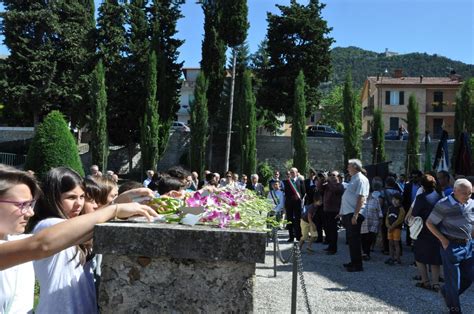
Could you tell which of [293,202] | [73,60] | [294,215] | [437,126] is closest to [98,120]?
[73,60]

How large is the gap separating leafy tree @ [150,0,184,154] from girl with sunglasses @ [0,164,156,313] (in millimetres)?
36276

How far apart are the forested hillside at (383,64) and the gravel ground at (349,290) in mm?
133989

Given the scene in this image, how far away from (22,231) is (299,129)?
3690 centimetres

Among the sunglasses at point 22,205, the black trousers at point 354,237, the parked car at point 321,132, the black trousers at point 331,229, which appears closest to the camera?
the sunglasses at point 22,205

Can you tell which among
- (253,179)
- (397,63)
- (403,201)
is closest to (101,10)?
(253,179)

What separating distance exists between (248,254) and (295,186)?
11.5 metres

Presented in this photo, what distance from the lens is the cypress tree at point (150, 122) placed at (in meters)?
36.3

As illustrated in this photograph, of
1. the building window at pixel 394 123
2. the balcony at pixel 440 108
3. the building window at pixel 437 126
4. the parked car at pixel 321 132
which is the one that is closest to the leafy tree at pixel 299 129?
the parked car at pixel 321 132

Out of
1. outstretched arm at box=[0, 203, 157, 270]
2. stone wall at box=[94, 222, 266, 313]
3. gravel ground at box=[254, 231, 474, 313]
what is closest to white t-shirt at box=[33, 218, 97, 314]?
stone wall at box=[94, 222, 266, 313]

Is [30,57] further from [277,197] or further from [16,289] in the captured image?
[16,289]

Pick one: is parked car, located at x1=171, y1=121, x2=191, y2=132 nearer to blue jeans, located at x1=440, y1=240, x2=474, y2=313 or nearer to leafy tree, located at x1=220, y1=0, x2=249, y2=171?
leafy tree, located at x1=220, y1=0, x2=249, y2=171

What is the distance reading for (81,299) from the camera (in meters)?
2.41

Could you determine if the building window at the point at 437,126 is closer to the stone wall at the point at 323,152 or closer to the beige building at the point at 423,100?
the beige building at the point at 423,100

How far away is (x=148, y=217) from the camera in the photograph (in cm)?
229
